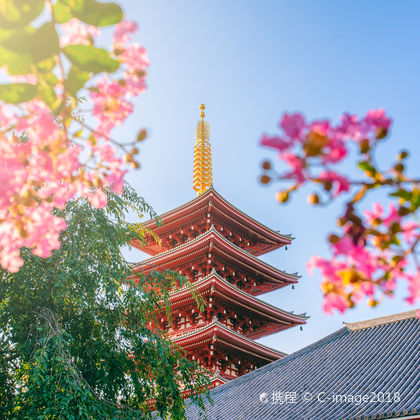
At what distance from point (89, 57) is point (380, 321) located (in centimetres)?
1346

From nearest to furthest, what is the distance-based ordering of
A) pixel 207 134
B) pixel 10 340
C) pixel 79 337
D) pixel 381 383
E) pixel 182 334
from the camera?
pixel 10 340, pixel 79 337, pixel 381 383, pixel 182 334, pixel 207 134

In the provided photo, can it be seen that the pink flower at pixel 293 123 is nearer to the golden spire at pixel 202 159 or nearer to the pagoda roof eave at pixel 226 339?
the pagoda roof eave at pixel 226 339

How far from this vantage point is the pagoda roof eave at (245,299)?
14750 mm

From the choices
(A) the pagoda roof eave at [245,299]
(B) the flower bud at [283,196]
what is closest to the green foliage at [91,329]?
(B) the flower bud at [283,196]

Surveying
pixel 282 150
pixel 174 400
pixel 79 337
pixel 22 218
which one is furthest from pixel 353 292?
pixel 79 337

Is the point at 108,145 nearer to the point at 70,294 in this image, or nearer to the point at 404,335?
the point at 70,294

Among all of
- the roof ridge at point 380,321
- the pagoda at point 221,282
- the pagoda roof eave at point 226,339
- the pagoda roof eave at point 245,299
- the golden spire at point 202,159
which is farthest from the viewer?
the golden spire at point 202,159

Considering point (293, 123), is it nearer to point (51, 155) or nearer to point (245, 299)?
point (51, 155)

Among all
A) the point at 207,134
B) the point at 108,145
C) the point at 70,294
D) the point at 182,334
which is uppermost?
the point at 207,134

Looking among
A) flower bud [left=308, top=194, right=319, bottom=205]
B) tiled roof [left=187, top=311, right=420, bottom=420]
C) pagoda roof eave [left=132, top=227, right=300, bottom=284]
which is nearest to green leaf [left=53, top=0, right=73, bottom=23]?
flower bud [left=308, top=194, right=319, bottom=205]

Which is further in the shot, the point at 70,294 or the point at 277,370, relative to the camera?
the point at 277,370

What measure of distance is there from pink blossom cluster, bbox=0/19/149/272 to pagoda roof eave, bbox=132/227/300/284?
521 inches

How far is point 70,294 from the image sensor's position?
→ 589 centimetres

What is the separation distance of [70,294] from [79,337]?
0.69 meters
